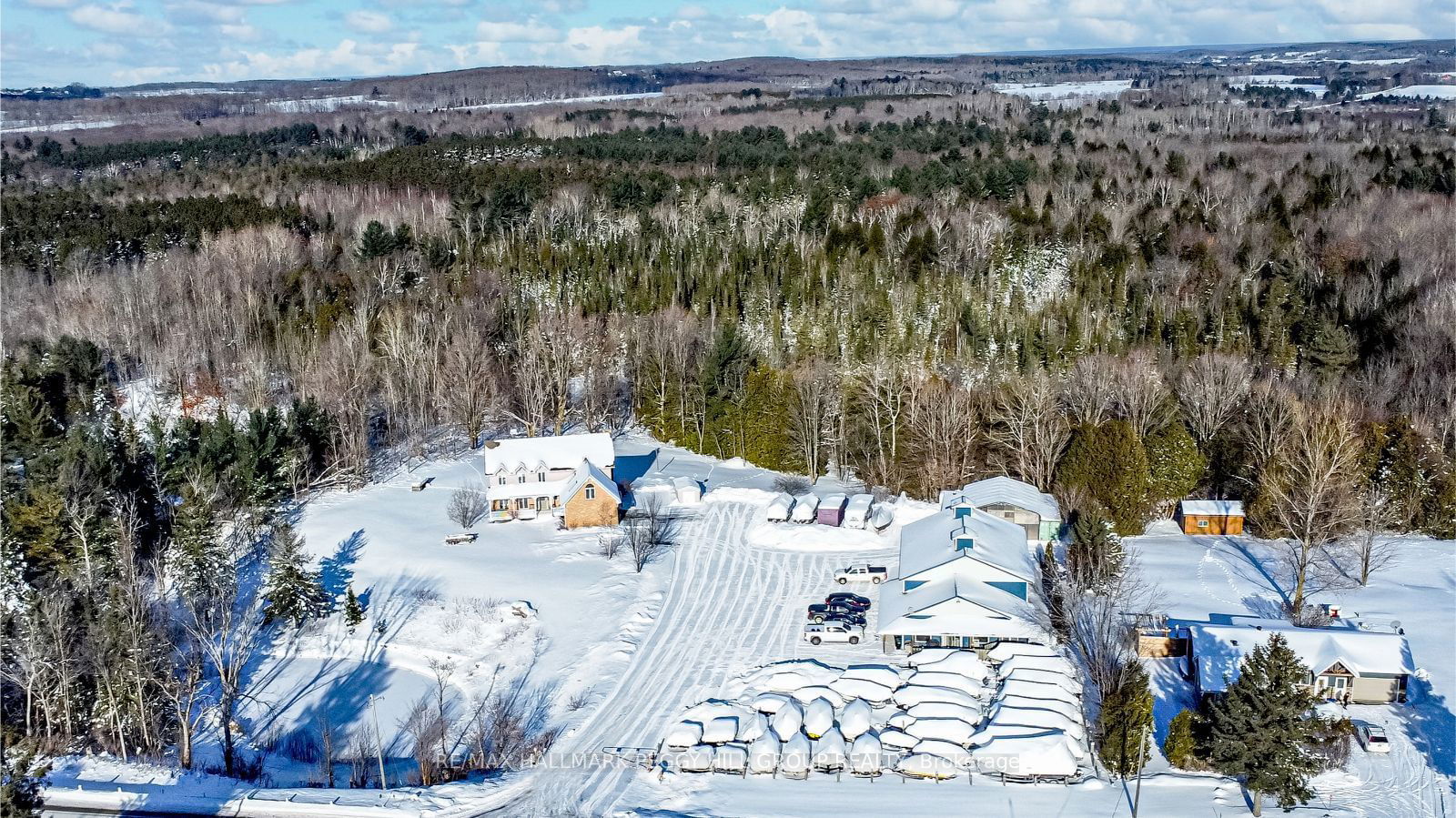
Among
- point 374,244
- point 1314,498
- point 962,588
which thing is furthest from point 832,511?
point 374,244

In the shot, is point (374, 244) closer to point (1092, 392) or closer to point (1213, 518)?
point (1092, 392)

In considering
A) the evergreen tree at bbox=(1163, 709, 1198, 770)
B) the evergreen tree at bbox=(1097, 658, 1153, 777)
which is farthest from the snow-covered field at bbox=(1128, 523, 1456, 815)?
the evergreen tree at bbox=(1097, 658, 1153, 777)

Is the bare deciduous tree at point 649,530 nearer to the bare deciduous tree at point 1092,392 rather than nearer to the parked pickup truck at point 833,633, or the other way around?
the parked pickup truck at point 833,633

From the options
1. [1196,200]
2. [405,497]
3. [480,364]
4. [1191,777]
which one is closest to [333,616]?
[405,497]

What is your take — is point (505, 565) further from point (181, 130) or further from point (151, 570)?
point (181, 130)

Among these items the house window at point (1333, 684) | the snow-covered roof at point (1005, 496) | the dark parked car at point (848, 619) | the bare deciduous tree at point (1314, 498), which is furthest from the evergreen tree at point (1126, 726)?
the snow-covered roof at point (1005, 496)

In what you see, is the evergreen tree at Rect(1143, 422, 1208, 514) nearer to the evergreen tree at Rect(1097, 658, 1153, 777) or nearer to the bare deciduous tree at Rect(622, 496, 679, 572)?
the evergreen tree at Rect(1097, 658, 1153, 777)
